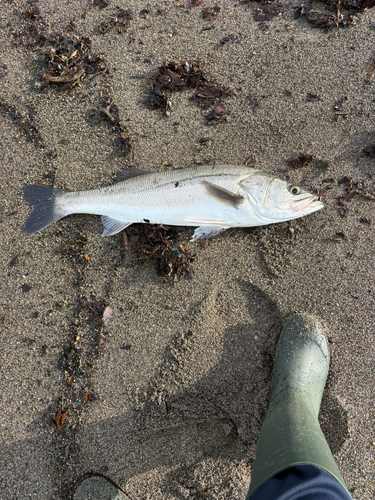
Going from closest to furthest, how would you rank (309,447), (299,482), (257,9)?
(299,482) < (309,447) < (257,9)

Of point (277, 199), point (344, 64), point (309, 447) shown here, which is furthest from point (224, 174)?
point (309, 447)

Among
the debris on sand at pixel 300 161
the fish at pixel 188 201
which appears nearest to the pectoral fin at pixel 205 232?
the fish at pixel 188 201

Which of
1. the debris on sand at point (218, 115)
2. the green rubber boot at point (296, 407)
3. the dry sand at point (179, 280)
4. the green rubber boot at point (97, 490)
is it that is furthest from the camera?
the debris on sand at point (218, 115)

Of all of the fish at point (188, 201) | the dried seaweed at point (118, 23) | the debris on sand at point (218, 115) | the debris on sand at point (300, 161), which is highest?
the dried seaweed at point (118, 23)

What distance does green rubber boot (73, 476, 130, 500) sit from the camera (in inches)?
119

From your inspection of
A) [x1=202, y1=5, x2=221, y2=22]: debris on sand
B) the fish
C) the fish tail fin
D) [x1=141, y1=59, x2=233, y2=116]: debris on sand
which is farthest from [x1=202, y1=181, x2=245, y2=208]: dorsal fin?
[x1=202, y1=5, x2=221, y2=22]: debris on sand

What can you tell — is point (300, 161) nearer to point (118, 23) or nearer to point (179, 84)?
point (179, 84)

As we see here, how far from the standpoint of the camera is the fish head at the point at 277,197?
10.7 feet

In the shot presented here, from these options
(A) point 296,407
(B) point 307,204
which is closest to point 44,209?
(B) point 307,204

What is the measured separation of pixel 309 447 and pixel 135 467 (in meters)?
1.81

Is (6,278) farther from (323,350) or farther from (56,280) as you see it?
(323,350)

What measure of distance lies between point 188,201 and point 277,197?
923 mm

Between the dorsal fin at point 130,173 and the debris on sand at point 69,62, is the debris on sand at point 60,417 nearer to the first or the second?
the dorsal fin at point 130,173

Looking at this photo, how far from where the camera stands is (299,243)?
343 centimetres
